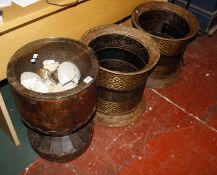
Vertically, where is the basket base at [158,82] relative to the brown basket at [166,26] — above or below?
below

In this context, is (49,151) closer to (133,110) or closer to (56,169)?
(56,169)

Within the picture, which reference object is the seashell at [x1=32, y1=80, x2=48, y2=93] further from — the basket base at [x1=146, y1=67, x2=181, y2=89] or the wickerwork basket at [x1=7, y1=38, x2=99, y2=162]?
the basket base at [x1=146, y1=67, x2=181, y2=89]

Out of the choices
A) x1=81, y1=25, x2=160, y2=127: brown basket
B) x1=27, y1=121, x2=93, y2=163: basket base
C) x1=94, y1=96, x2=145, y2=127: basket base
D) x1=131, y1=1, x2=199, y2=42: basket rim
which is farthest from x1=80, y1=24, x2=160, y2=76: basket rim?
x1=27, y1=121, x2=93, y2=163: basket base

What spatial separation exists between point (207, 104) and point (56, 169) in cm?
146

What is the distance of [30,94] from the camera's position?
1.46 meters

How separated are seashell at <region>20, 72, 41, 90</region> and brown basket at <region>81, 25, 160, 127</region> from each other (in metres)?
0.46

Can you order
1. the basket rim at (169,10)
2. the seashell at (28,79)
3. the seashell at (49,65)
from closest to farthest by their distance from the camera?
the seashell at (28,79), the seashell at (49,65), the basket rim at (169,10)

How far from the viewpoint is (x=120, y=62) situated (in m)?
2.42

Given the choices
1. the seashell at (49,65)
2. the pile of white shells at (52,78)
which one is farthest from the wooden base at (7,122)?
the seashell at (49,65)

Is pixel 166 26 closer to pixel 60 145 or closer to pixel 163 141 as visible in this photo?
pixel 163 141

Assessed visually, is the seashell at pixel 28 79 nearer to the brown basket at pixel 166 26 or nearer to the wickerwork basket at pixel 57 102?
the wickerwork basket at pixel 57 102

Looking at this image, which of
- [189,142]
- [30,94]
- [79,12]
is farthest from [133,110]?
[30,94]

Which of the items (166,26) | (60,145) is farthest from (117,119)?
(166,26)

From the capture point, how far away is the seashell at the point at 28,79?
1.69m
